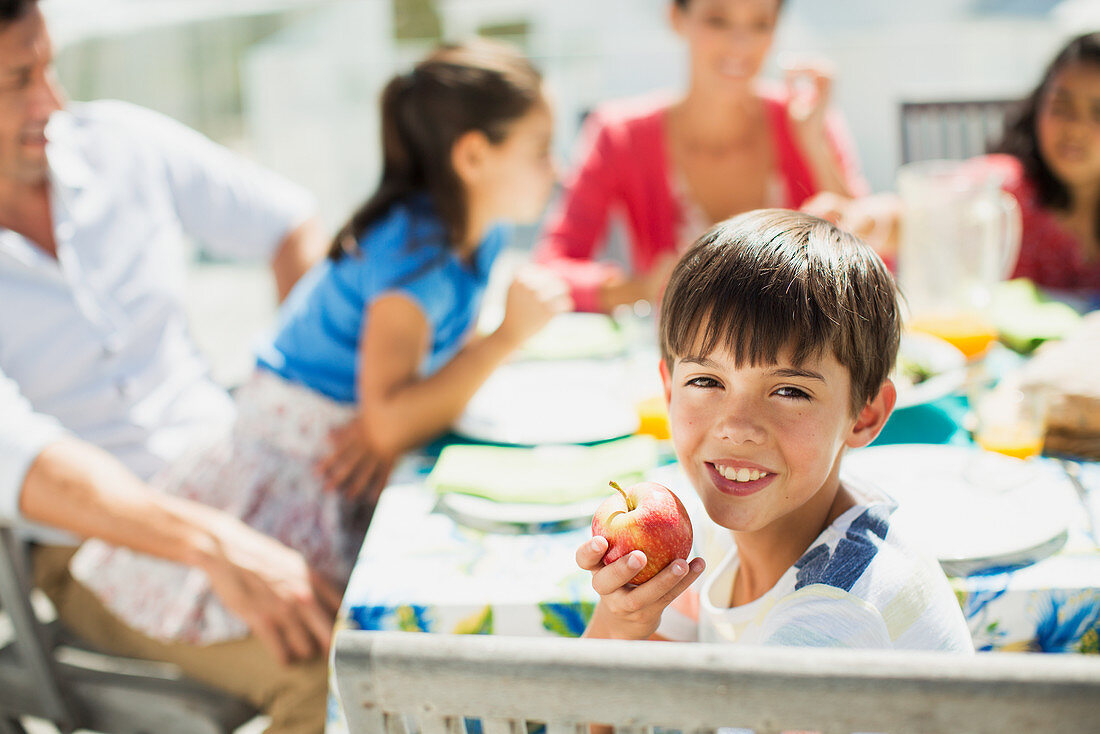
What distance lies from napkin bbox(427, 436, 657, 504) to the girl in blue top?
0.19m

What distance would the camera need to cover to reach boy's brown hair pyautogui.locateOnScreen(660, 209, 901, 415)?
2.47 ft

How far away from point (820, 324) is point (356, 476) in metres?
0.95

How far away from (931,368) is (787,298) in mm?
795

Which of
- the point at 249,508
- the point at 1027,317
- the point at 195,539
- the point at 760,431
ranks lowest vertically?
the point at 249,508

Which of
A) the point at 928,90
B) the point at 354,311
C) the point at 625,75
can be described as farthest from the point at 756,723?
the point at 625,75

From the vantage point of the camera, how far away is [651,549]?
74 centimetres

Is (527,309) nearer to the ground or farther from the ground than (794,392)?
nearer to the ground

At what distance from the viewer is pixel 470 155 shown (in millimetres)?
1655

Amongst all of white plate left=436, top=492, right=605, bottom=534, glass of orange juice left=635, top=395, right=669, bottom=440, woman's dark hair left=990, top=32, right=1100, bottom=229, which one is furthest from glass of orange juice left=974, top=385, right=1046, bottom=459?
woman's dark hair left=990, top=32, right=1100, bottom=229

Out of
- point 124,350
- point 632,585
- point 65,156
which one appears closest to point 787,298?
point 632,585

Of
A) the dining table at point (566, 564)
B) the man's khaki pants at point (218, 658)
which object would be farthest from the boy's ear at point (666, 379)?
the man's khaki pants at point (218, 658)

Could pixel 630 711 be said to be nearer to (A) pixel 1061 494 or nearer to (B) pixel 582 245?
(A) pixel 1061 494

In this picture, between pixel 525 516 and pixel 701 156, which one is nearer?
pixel 525 516

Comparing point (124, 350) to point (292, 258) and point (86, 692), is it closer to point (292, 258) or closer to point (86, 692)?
point (292, 258)
